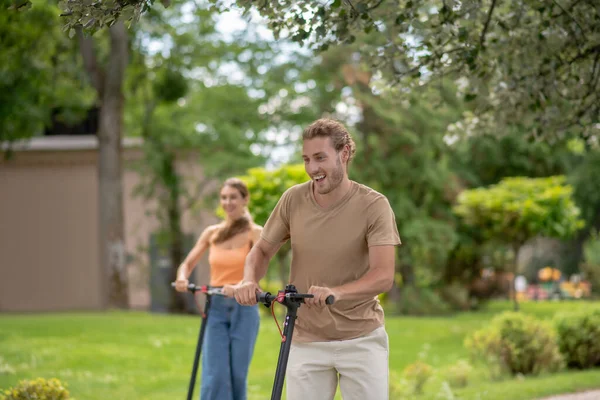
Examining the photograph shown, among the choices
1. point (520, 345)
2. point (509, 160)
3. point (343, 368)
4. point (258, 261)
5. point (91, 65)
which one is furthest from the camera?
point (509, 160)

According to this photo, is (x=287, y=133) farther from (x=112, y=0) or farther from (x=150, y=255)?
(x=112, y=0)

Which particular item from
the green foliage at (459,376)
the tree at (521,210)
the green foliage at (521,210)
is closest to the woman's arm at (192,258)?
the green foliage at (459,376)

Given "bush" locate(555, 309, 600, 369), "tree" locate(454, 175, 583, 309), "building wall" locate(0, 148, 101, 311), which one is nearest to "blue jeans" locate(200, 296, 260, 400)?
"bush" locate(555, 309, 600, 369)

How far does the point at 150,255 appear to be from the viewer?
2791cm

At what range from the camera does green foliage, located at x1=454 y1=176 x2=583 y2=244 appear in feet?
76.4

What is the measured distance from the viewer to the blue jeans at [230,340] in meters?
7.04

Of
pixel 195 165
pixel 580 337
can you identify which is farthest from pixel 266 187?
pixel 195 165

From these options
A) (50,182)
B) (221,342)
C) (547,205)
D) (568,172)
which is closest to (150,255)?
(50,182)

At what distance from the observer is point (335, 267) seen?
4.39 metres

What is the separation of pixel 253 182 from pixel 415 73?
892 cm

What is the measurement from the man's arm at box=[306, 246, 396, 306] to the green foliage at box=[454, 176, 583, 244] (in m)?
19.7

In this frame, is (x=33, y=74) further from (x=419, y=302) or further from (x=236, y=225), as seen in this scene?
(x=236, y=225)

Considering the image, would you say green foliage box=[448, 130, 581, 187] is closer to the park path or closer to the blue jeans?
the park path

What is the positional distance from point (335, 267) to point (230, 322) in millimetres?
2860
